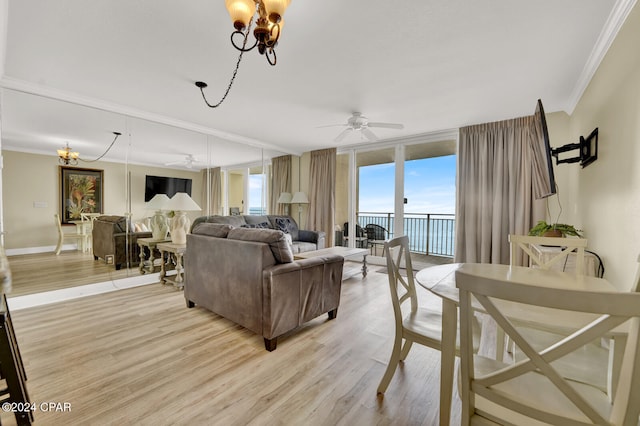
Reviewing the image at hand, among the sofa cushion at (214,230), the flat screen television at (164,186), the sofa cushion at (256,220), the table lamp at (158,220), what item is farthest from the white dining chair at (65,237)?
the sofa cushion at (256,220)

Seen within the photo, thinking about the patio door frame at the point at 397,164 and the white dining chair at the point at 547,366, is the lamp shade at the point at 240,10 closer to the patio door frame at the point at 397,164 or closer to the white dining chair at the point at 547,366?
the white dining chair at the point at 547,366

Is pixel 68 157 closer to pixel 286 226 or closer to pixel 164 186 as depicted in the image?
pixel 164 186

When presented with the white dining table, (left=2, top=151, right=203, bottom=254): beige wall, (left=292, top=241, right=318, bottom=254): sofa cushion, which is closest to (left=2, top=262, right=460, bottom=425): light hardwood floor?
the white dining table

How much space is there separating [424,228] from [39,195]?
628cm

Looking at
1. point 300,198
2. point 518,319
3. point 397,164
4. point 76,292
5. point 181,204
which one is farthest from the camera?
point 300,198

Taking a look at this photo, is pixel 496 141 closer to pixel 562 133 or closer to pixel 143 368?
pixel 562 133

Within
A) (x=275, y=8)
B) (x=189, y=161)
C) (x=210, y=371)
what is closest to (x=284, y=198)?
(x=189, y=161)

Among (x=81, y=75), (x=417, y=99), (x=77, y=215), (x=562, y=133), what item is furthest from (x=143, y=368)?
(x=562, y=133)

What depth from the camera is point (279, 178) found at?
6195 millimetres

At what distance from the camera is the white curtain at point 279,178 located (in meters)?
6.17

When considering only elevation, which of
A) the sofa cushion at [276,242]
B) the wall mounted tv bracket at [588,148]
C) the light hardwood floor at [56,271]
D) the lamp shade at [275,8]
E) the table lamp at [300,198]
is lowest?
the light hardwood floor at [56,271]

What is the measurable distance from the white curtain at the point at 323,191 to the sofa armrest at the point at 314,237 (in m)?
0.40

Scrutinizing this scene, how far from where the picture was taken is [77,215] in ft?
11.8

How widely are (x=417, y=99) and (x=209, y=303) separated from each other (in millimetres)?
3186
